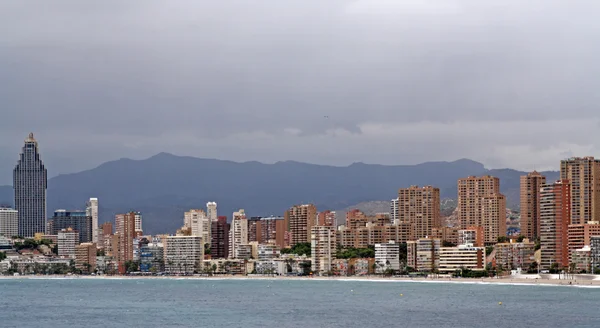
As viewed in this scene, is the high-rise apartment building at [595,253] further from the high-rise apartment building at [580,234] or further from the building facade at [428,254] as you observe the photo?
the building facade at [428,254]

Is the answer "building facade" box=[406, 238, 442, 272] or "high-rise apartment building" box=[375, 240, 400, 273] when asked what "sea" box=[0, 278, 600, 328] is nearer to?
"building facade" box=[406, 238, 442, 272]

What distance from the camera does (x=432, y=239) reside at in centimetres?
17912

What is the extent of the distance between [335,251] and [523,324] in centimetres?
12022

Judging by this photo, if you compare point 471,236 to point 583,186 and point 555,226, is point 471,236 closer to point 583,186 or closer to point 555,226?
point 583,186

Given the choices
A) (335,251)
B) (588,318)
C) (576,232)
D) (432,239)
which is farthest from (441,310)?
(335,251)

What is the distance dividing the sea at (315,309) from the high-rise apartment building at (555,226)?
107 feet

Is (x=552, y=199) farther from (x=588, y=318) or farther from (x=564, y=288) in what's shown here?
(x=588, y=318)

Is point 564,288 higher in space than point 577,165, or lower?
lower

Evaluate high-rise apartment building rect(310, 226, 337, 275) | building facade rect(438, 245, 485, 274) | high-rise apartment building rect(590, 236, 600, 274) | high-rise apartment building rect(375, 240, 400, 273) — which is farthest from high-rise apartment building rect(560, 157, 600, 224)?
high-rise apartment building rect(310, 226, 337, 275)

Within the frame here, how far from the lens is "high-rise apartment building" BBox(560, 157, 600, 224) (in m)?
Answer: 172

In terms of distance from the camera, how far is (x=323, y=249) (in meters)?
192

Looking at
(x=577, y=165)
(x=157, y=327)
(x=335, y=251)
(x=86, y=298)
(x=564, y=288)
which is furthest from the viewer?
(x=335, y=251)

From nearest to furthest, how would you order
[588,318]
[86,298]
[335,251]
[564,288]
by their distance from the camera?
[588,318]
[86,298]
[564,288]
[335,251]

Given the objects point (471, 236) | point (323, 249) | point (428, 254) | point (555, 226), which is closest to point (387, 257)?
point (428, 254)
